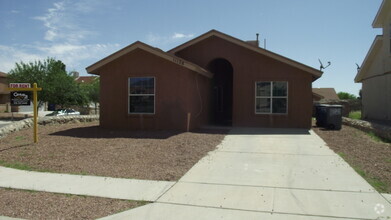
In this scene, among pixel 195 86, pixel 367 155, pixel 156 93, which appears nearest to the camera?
pixel 367 155

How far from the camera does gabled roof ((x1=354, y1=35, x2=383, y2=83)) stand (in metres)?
20.9

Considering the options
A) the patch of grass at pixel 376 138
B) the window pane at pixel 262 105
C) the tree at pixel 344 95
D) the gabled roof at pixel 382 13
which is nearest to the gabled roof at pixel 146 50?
the window pane at pixel 262 105

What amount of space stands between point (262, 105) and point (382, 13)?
33.0 feet

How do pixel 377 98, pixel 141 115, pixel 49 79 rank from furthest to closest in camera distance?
pixel 49 79 → pixel 377 98 → pixel 141 115

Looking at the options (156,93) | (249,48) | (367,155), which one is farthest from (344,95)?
(367,155)

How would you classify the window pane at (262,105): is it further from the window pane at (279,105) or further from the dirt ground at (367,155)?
the dirt ground at (367,155)

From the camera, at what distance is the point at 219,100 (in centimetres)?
2053

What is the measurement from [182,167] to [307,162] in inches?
129

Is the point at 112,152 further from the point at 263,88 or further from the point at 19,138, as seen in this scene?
the point at 263,88

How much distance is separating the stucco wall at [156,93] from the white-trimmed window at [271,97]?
9.84ft

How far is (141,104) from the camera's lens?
15.3m

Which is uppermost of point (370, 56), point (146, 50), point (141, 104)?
point (370, 56)

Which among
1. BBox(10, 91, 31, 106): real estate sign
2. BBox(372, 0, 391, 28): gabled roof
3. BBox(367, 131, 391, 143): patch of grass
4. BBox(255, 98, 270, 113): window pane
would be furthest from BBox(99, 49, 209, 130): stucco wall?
BBox(372, 0, 391, 28): gabled roof

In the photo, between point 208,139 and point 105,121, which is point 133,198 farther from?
point 105,121
